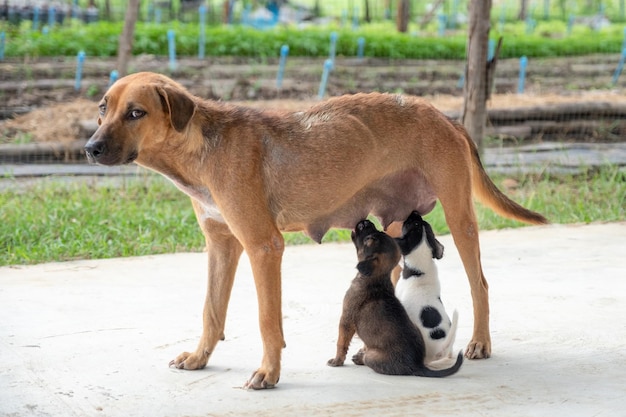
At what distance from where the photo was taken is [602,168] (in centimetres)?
1002

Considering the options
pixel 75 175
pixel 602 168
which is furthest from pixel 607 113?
pixel 75 175

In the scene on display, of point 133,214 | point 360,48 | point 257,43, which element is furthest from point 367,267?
point 360,48

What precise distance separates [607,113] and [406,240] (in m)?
8.74

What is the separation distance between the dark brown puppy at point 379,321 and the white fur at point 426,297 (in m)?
0.10

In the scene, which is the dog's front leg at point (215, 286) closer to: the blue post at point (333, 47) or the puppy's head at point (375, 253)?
the puppy's head at point (375, 253)

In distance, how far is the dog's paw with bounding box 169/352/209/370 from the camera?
4.60 meters

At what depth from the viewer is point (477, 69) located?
9.03m

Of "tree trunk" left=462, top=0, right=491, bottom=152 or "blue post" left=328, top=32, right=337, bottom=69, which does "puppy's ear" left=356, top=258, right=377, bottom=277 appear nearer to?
"tree trunk" left=462, top=0, right=491, bottom=152

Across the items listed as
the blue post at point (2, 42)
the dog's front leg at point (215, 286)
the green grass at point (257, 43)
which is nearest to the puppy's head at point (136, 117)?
the dog's front leg at point (215, 286)

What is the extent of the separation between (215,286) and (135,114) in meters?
1.05

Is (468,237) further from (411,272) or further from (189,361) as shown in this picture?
(189,361)

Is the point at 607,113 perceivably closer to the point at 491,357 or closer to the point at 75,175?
the point at 75,175

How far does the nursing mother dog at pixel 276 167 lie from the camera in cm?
428

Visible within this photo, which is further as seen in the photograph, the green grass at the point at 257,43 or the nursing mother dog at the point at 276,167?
the green grass at the point at 257,43
